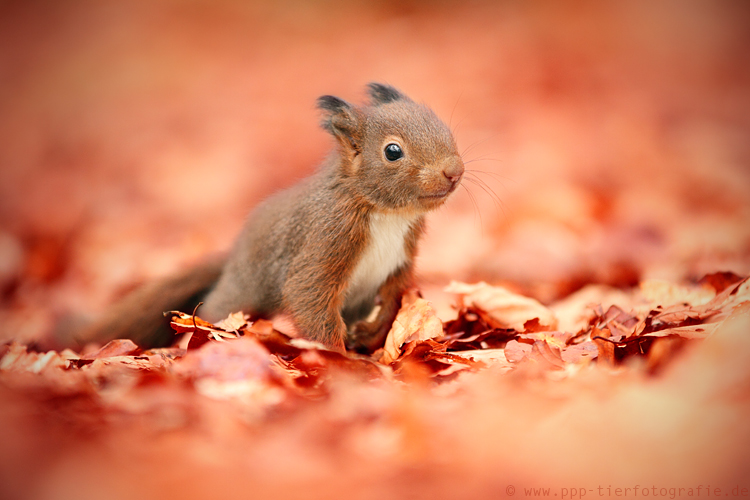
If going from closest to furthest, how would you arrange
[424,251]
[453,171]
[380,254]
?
1. [453,171]
2. [380,254]
3. [424,251]

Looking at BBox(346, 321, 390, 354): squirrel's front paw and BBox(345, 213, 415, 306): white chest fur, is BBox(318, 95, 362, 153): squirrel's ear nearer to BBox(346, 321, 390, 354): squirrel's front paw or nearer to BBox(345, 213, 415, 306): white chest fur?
BBox(345, 213, 415, 306): white chest fur

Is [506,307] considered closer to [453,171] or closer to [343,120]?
[453,171]

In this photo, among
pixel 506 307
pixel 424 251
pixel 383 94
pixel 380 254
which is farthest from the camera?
pixel 424 251

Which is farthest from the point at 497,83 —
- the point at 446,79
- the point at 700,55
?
the point at 700,55

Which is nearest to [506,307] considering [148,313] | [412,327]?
[412,327]

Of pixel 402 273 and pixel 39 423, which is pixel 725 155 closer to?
pixel 402 273

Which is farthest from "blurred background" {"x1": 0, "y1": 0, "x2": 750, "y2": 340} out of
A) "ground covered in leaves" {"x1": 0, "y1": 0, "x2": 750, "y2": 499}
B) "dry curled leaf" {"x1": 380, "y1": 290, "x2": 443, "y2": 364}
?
"dry curled leaf" {"x1": 380, "y1": 290, "x2": 443, "y2": 364}
